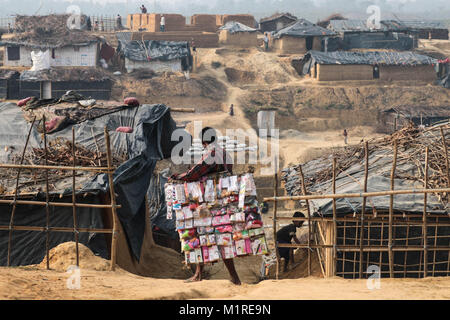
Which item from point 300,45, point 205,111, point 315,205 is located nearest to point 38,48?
point 205,111

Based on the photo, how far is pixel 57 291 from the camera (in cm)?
538

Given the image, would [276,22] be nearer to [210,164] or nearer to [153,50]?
[153,50]

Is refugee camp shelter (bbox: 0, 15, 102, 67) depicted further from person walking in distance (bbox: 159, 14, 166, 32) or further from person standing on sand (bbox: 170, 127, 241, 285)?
person standing on sand (bbox: 170, 127, 241, 285)

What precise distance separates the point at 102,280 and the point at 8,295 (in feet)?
4.36

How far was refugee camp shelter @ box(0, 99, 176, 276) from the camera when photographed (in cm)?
820

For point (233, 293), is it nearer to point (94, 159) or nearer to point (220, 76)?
point (94, 159)

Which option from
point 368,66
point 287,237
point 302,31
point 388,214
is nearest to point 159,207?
point 287,237

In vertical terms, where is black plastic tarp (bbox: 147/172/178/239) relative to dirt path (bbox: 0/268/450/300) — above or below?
below

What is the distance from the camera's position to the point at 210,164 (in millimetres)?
6461

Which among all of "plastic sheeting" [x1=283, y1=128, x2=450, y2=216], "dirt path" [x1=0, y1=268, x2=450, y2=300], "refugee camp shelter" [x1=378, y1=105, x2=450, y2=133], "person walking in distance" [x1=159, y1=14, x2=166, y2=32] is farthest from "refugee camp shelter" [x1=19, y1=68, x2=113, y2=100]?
"dirt path" [x1=0, y1=268, x2=450, y2=300]

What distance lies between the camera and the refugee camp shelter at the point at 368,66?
34531mm

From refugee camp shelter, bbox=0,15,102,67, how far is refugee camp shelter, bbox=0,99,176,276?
24113 mm

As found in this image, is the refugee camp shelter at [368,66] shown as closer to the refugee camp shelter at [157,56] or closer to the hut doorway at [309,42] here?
the hut doorway at [309,42]

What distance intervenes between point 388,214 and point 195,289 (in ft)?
10.8
